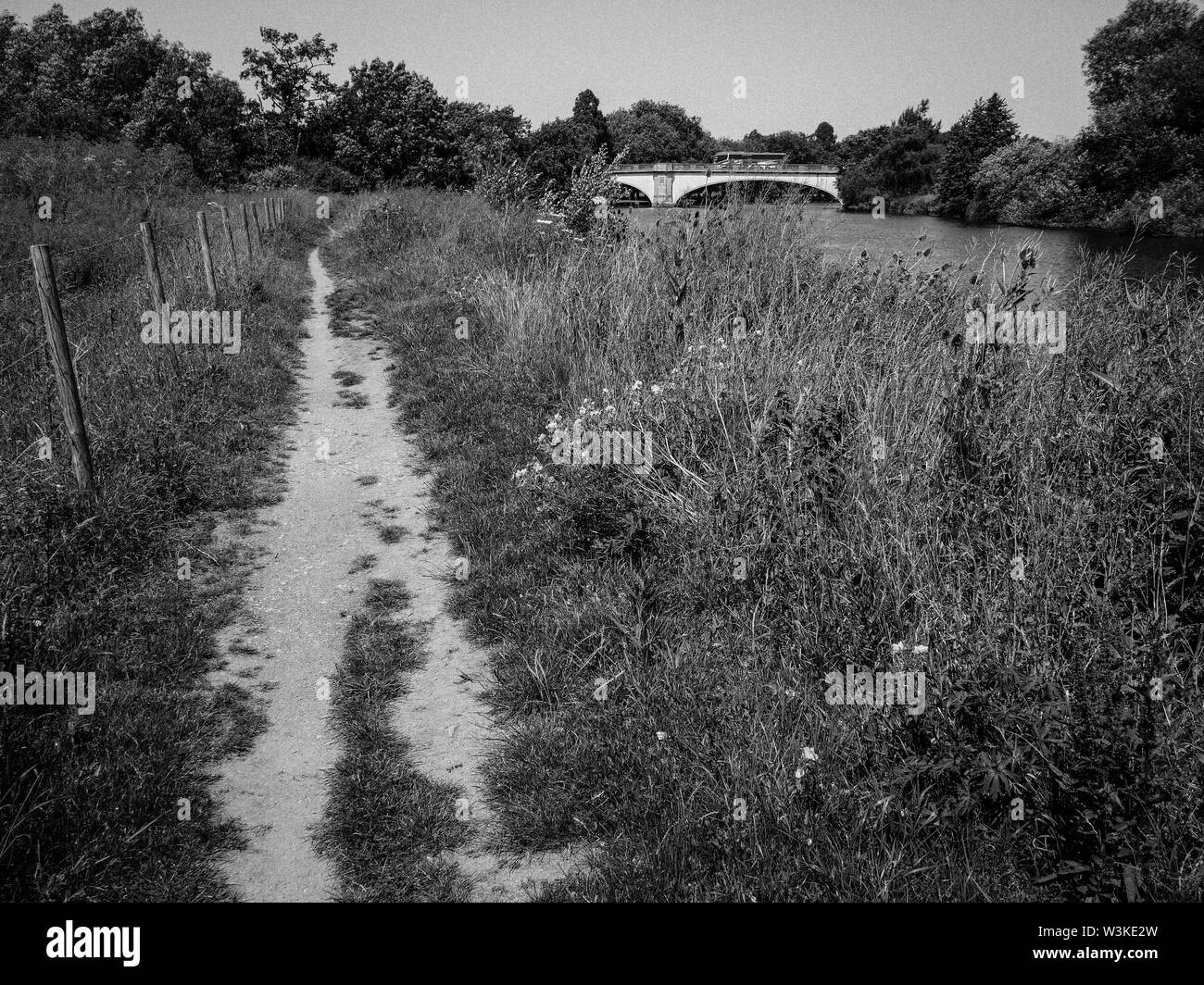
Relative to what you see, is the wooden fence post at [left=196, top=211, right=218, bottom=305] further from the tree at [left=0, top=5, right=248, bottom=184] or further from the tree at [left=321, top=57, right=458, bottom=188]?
the tree at [left=321, top=57, right=458, bottom=188]

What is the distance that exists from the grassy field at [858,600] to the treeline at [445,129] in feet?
40.1

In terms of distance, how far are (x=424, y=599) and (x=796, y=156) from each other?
122 m

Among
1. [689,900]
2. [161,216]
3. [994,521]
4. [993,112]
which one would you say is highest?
[993,112]

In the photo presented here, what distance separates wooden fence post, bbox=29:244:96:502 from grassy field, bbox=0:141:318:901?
0.40 ft

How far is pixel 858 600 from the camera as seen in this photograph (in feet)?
12.5

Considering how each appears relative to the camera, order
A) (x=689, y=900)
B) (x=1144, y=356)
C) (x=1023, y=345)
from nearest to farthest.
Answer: (x=689, y=900), (x=1144, y=356), (x=1023, y=345)

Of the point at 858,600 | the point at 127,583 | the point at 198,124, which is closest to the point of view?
the point at 858,600

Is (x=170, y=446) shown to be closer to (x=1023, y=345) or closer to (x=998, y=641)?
(x=998, y=641)

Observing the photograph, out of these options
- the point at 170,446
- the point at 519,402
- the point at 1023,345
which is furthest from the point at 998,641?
the point at 170,446

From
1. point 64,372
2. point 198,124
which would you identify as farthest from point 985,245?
point 198,124

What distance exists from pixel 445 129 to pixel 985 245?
43644 millimetres

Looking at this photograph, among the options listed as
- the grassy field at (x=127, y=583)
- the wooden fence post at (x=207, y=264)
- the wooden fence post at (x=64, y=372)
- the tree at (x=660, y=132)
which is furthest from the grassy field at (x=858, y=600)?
the tree at (x=660, y=132)

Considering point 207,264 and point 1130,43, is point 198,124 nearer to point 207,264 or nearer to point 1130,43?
point 207,264

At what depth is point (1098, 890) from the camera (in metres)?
2.40
